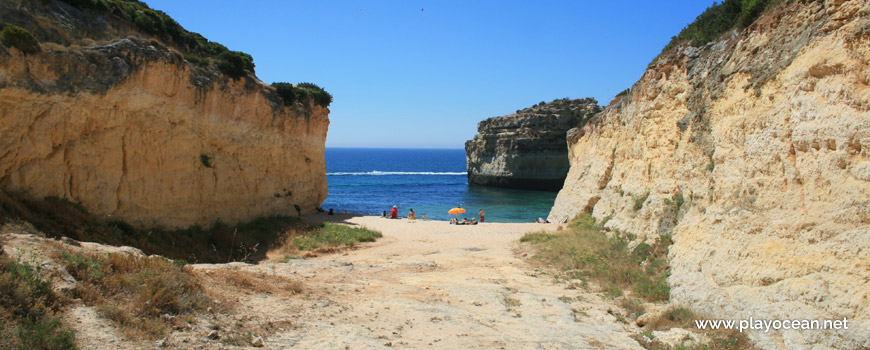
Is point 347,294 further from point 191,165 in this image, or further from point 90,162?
point 191,165

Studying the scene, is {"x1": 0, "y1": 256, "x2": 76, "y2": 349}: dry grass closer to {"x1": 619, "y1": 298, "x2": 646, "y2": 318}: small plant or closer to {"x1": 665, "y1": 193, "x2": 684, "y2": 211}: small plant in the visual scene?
{"x1": 619, "y1": 298, "x2": 646, "y2": 318}: small plant

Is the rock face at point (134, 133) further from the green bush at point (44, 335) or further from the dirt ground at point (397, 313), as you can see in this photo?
the green bush at point (44, 335)

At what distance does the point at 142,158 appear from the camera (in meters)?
14.7

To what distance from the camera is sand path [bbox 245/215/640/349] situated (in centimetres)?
662

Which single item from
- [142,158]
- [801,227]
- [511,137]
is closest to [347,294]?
[801,227]

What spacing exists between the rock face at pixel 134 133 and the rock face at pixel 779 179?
14.9 m

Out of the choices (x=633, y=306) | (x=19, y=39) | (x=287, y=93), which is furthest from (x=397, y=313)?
(x=287, y=93)

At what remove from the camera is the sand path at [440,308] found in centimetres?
662

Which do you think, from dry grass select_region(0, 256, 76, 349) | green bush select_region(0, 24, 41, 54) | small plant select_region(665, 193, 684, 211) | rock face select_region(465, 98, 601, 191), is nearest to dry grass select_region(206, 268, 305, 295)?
dry grass select_region(0, 256, 76, 349)

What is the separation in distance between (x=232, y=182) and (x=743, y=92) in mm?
17405

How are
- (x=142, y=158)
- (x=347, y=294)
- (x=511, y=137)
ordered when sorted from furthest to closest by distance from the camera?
(x=511, y=137)
(x=142, y=158)
(x=347, y=294)

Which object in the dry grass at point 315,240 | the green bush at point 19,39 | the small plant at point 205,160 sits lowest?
the dry grass at point 315,240

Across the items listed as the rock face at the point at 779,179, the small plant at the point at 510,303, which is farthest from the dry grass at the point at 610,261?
the small plant at the point at 510,303

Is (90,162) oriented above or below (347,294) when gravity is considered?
above
